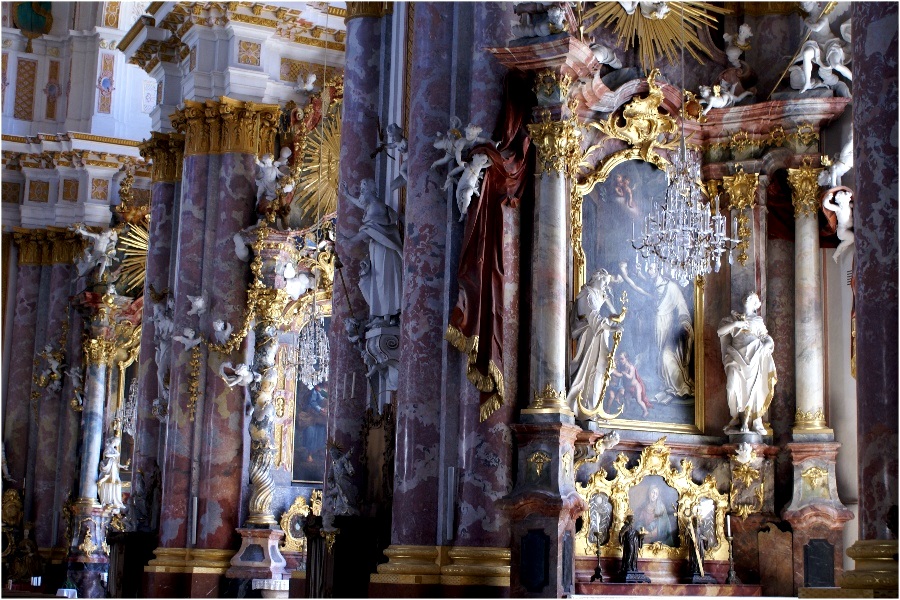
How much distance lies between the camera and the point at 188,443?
60.2 feet

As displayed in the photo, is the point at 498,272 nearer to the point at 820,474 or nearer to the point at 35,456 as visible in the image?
the point at 820,474

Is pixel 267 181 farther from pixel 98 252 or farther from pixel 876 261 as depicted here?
pixel 876 261

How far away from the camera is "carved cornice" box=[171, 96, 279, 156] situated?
19000 mm

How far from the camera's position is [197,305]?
1852 cm

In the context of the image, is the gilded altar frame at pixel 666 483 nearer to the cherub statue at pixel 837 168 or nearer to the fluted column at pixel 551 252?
the fluted column at pixel 551 252

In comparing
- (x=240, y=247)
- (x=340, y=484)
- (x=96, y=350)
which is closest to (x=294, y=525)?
(x=240, y=247)

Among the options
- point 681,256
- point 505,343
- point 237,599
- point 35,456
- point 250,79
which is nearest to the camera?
point 505,343

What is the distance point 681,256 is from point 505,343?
8.62ft

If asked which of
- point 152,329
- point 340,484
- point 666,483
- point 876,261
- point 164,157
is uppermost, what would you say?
point 164,157

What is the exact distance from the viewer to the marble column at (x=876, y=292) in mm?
7305

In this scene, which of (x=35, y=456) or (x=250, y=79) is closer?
(x=250, y=79)

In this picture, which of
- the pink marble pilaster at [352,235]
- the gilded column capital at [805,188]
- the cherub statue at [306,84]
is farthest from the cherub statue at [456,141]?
the cherub statue at [306,84]

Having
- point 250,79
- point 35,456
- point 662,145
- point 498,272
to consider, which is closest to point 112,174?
point 35,456

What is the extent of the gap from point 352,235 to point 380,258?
69cm
